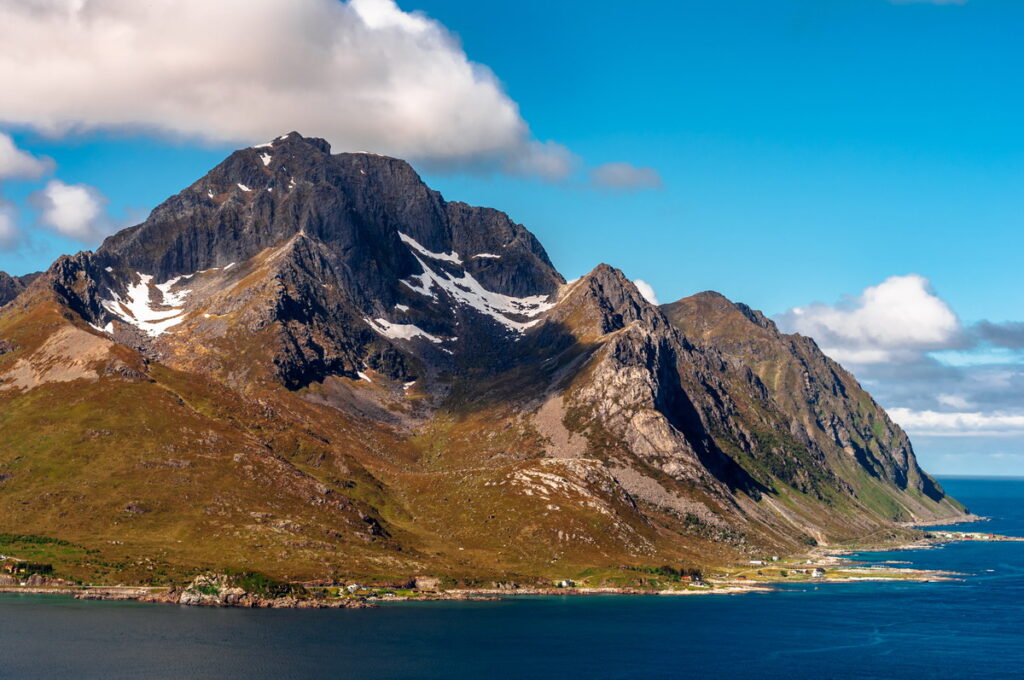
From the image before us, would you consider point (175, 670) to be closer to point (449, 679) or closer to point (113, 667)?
point (113, 667)

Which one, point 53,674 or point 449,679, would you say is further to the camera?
point 449,679

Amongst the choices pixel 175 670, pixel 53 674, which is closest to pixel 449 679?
pixel 175 670

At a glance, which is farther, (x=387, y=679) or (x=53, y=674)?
(x=387, y=679)

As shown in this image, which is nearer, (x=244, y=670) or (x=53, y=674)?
(x=53, y=674)

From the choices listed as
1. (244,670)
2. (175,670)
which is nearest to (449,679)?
(244,670)

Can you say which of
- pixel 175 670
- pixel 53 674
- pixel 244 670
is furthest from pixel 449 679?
pixel 53 674

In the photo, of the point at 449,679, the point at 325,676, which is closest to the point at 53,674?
the point at 325,676

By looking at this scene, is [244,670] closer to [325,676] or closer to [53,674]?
[325,676]

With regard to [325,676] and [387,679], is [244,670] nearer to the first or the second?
[325,676]
